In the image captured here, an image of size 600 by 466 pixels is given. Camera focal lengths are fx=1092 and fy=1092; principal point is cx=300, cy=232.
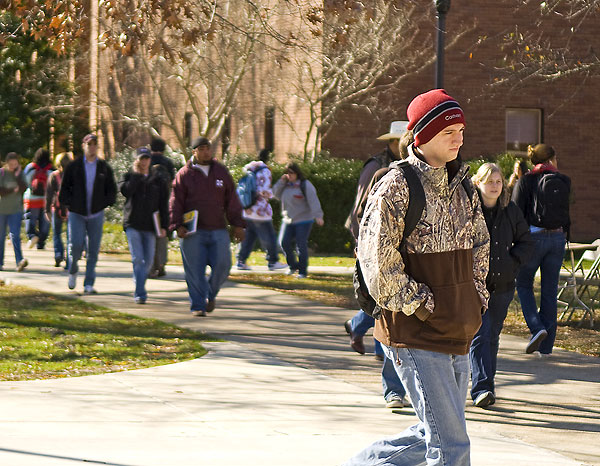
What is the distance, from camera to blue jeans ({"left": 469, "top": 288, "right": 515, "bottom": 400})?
790cm

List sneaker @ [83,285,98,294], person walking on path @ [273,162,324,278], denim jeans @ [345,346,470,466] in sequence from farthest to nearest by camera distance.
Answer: person walking on path @ [273,162,324,278] → sneaker @ [83,285,98,294] → denim jeans @ [345,346,470,466]

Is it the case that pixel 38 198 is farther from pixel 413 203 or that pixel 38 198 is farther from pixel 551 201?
pixel 413 203

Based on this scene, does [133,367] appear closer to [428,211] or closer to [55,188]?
[428,211]

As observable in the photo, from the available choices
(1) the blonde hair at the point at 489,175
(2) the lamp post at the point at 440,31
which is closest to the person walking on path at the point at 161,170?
(2) the lamp post at the point at 440,31

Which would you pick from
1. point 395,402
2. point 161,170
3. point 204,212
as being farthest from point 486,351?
point 161,170

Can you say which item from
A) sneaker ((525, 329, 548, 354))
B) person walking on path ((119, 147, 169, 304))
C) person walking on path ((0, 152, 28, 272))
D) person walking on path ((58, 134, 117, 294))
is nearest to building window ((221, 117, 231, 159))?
person walking on path ((0, 152, 28, 272))

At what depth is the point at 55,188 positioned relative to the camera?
1730 cm

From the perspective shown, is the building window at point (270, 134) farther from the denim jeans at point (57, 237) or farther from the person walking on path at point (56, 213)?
the denim jeans at point (57, 237)

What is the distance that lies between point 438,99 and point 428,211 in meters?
0.50

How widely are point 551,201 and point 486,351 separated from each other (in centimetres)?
284

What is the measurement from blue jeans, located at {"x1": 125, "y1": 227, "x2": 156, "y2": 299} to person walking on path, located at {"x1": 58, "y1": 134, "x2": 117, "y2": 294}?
25.1 inches

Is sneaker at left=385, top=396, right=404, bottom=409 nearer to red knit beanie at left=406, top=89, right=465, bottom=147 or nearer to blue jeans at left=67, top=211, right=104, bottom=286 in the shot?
red knit beanie at left=406, top=89, right=465, bottom=147

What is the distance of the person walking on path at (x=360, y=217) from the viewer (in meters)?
7.55

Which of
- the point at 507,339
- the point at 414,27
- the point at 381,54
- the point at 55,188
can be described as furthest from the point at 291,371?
the point at 414,27
